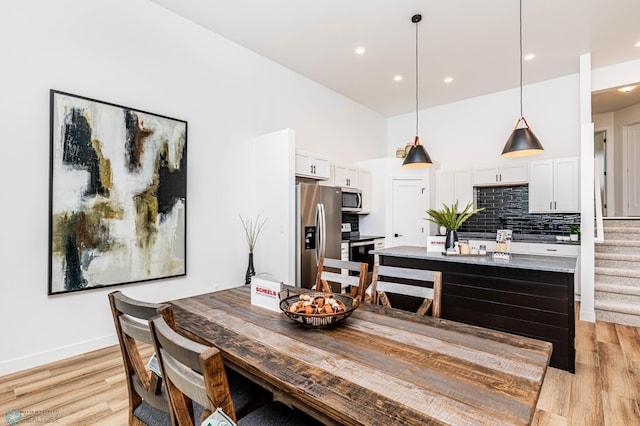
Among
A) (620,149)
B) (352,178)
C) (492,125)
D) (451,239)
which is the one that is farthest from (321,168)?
(620,149)

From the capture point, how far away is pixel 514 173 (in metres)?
5.24

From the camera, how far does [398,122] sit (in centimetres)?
699

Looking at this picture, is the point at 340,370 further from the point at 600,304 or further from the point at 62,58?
the point at 600,304

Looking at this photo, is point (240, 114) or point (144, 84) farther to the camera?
point (240, 114)

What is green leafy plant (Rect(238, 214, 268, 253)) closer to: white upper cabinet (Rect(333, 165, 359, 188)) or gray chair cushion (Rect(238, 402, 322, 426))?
white upper cabinet (Rect(333, 165, 359, 188))

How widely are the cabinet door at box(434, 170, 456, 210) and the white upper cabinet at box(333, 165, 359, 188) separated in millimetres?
1669

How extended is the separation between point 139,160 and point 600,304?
19.0 feet

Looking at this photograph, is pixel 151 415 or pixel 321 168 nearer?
pixel 151 415

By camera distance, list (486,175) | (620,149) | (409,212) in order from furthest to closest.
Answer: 1. (620,149)
2. (409,212)
3. (486,175)

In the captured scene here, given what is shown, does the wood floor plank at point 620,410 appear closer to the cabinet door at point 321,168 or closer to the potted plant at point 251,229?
the potted plant at point 251,229

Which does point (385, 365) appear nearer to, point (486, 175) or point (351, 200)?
point (351, 200)

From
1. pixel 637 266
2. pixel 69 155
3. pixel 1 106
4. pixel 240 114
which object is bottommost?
pixel 637 266

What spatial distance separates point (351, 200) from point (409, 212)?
3.93ft

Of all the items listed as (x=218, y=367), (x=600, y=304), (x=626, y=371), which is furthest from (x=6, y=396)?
(x=600, y=304)
